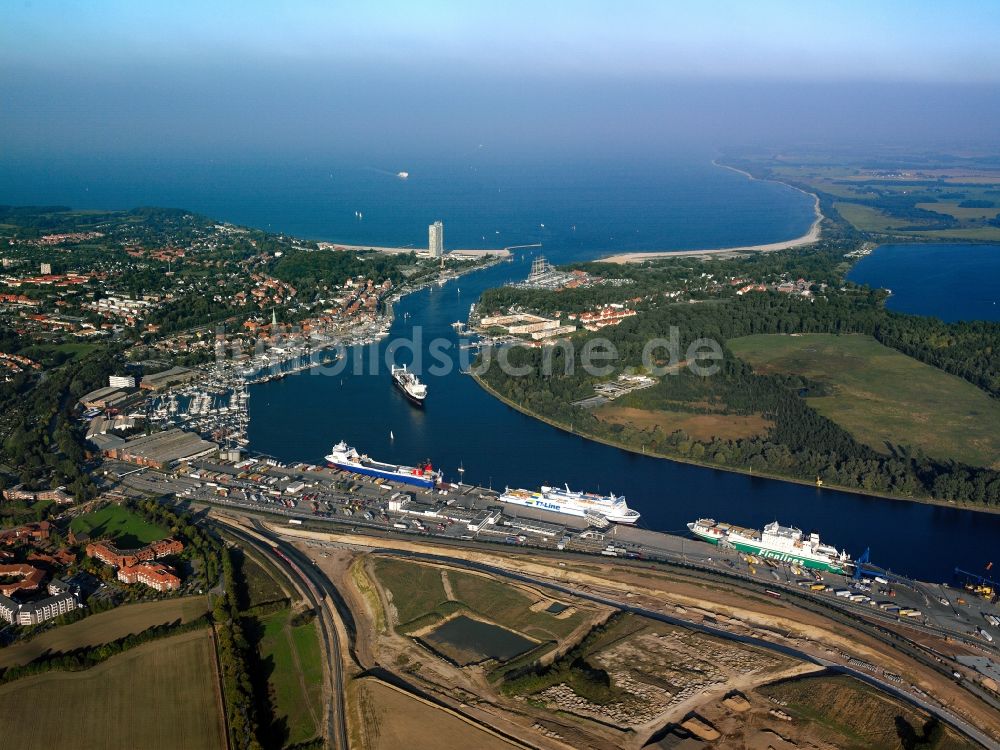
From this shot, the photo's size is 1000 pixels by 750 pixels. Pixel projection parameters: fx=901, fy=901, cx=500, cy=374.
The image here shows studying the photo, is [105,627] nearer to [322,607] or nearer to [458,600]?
[322,607]

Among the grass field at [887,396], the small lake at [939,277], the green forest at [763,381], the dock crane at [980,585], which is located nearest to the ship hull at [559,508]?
the green forest at [763,381]

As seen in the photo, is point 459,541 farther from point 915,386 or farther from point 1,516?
point 915,386

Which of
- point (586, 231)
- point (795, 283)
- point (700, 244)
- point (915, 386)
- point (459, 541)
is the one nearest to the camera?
point (459, 541)

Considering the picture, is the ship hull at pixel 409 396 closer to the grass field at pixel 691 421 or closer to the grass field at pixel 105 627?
the grass field at pixel 691 421

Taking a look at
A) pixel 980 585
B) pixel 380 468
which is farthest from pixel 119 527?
pixel 980 585

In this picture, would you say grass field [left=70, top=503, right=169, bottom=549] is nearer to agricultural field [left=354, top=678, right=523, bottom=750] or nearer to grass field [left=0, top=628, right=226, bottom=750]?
grass field [left=0, top=628, right=226, bottom=750]

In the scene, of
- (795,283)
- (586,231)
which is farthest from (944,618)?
(586,231)
